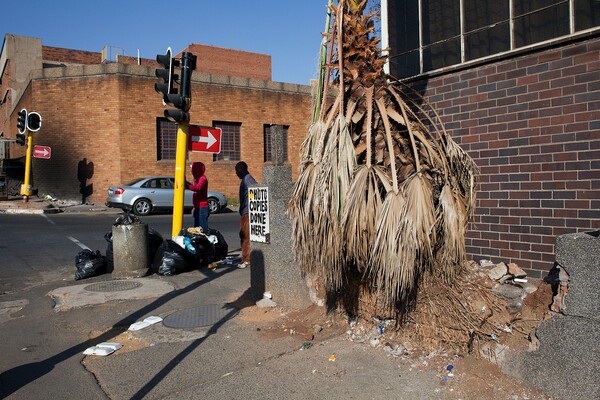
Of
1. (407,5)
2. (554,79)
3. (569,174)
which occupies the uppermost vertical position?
(407,5)

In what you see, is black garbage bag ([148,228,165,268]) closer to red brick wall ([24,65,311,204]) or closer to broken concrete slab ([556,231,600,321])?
broken concrete slab ([556,231,600,321])

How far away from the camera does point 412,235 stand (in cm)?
379

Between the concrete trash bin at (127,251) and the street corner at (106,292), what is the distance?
9.5 inches

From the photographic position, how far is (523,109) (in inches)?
212

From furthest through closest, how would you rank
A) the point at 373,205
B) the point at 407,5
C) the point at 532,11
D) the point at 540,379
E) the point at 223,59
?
the point at 223,59
the point at 407,5
the point at 532,11
the point at 373,205
the point at 540,379

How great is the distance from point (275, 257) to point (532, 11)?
3999 millimetres

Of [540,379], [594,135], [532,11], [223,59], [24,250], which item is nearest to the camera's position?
[540,379]

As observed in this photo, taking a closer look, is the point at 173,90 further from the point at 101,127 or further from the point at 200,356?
the point at 101,127

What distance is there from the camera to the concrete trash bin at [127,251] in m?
8.05

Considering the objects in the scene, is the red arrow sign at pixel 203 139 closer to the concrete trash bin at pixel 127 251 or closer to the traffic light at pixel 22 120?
the concrete trash bin at pixel 127 251

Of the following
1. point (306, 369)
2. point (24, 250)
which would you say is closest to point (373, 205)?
point (306, 369)

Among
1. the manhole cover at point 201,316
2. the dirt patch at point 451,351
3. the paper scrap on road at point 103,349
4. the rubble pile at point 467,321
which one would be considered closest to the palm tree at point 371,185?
the rubble pile at point 467,321

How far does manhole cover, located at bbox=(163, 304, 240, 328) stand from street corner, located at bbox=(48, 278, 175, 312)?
3.34 feet

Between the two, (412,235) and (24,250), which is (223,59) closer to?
(24,250)
